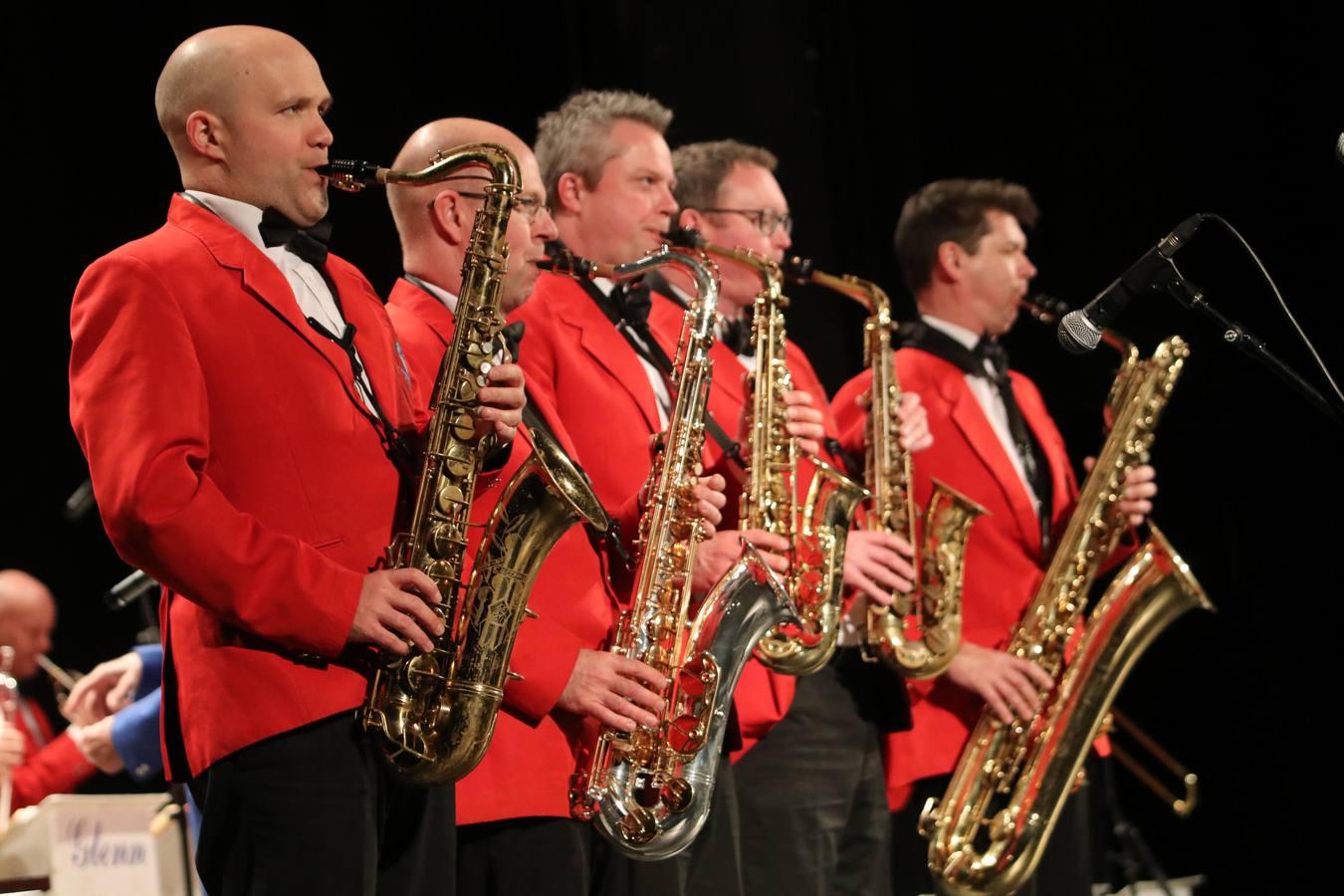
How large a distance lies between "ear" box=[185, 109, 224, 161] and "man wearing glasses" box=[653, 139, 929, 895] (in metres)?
1.50

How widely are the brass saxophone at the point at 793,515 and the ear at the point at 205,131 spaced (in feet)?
5.42

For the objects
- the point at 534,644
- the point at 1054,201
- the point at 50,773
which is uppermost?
the point at 1054,201

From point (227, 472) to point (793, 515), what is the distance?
1743 millimetres

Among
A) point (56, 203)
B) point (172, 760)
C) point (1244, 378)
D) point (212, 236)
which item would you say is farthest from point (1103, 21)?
point (172, 760)

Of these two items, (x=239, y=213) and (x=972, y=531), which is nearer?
(x=239, y=213)

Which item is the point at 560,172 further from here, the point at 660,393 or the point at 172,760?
the point at 172,760

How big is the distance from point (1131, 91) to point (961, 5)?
92 centimetres

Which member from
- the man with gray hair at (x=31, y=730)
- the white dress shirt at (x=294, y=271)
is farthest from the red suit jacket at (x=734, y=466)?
the man with gray hair at (x=31, y=730)

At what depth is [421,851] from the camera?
8.82 feet

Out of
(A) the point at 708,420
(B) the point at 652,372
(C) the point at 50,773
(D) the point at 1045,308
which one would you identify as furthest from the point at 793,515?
(C) the point at 50,773

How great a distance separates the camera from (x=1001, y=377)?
5.13 meters

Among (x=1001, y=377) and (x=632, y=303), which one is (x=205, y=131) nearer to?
(x=632, y=303)

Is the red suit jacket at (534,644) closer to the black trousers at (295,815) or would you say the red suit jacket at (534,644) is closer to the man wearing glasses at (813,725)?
the black trousers at (295,815)

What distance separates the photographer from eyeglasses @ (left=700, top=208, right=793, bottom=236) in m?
4.74
